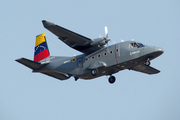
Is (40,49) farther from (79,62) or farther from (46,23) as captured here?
(46,23)

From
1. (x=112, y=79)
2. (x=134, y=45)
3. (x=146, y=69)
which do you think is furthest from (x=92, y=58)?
(x=146, y=69)

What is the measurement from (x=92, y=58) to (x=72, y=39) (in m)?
2.05

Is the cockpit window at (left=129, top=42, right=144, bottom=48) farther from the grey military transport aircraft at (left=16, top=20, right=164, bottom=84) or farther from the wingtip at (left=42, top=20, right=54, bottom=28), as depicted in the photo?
the wingtip at (left=42, top=20, right=54, bottom=28)

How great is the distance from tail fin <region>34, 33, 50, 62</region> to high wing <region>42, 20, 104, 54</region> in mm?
3760

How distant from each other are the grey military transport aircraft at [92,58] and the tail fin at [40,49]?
124 centimetres

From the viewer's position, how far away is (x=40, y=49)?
24.3 meters

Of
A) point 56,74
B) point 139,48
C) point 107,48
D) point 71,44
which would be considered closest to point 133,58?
point 139,48

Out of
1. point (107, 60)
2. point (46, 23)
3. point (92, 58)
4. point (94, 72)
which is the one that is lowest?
point (94, 72)

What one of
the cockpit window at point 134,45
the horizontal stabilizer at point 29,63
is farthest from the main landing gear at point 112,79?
the horizontal stabilizer at point 29,63

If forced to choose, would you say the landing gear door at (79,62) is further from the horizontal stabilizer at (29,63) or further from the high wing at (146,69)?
the high wing at (146,69)

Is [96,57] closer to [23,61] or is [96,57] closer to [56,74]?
[56,74]

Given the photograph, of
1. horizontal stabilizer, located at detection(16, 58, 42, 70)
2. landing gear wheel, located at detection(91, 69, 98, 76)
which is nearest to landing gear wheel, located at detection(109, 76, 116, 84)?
landing gear wheel, located at detection(91, 69, 98, 76)

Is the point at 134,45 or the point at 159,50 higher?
the point at 134,45

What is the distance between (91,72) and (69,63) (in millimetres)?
2199
